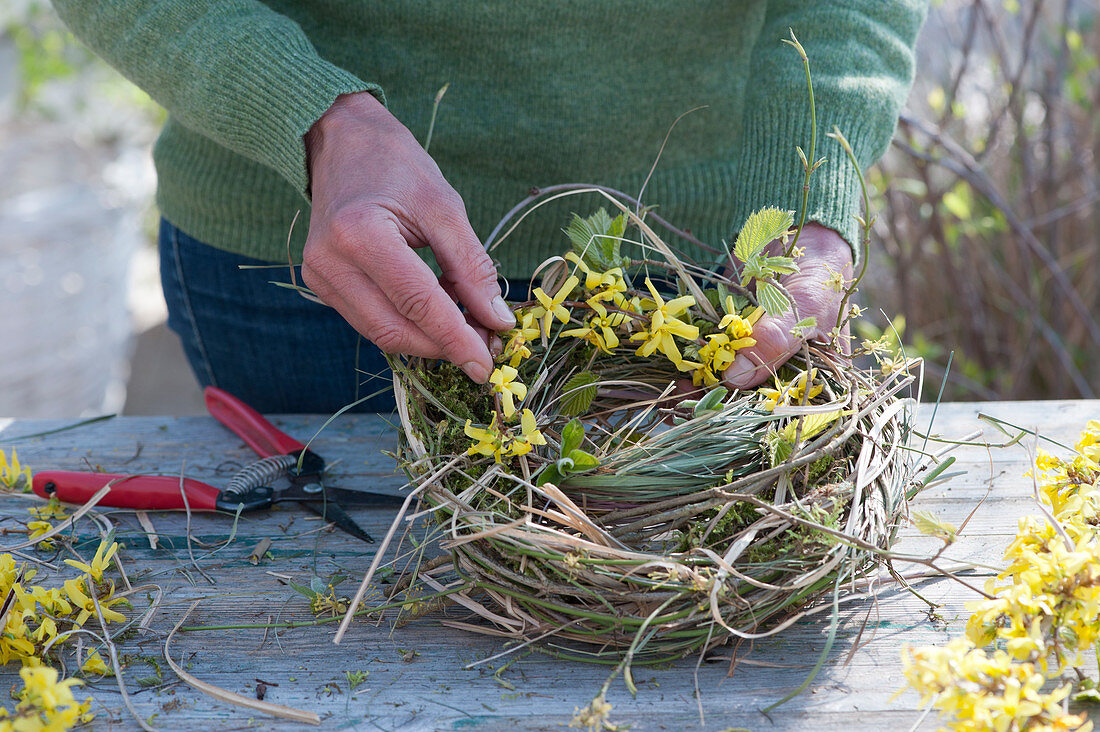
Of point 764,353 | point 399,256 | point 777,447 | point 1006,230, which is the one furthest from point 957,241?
point 399,256

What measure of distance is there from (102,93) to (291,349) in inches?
111

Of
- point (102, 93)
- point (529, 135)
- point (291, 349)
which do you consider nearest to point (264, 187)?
point (291, 349)

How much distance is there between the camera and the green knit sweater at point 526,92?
85 cm

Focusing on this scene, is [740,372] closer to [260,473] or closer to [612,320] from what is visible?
[612,320]

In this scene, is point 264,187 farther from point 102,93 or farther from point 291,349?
point 102,93

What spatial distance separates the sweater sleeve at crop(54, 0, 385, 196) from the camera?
2.64 ft

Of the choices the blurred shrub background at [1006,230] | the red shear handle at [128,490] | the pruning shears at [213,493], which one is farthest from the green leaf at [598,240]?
the blurred shrub background at [1006,230]

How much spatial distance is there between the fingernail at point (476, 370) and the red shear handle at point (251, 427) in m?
0.34

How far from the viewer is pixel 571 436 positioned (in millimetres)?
627

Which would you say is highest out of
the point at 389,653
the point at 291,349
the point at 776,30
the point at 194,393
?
the point at 776,30

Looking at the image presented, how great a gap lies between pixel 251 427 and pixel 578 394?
0.47m

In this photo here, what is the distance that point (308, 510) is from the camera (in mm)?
851

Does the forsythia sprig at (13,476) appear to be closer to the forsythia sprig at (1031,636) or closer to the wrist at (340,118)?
the wrist at (340,118)

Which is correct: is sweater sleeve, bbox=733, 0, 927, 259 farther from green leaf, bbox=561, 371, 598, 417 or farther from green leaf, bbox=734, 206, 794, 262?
green leaf, bbox=561, 371, 598, 417
